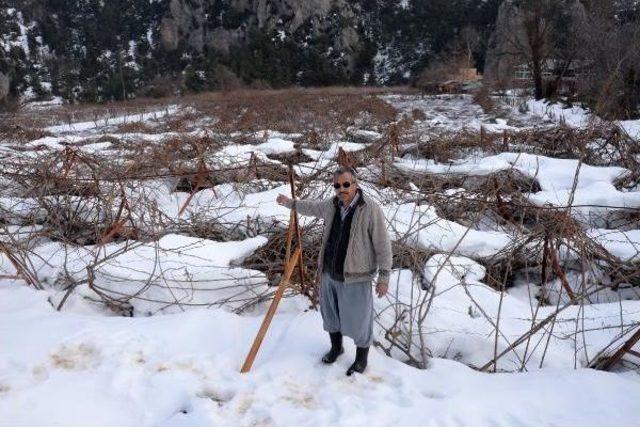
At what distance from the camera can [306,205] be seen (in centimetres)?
312

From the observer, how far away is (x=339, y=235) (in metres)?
2.84

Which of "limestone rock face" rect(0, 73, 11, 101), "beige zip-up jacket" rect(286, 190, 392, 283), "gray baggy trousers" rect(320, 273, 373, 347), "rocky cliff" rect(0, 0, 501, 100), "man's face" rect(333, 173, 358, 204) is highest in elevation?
"rocky cliff" rect(0, 0, 501, 100)

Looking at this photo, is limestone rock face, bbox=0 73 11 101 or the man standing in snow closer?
the man standing in snow

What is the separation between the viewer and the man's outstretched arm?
3.07 metres

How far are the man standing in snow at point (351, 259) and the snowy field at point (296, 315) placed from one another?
0.35 metres

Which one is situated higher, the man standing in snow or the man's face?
the man's face

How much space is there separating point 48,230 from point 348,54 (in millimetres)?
55541

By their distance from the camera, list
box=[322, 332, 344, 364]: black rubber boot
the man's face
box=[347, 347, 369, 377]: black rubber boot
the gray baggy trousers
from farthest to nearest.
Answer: box=[322, 332, 344, 364]: black rubber boot
box=[347, 347, 369, 377]: black rubber boot
the gray baggy trousers
the man's face

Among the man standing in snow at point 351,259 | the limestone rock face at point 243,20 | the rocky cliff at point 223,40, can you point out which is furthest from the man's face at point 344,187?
the limestone rock face at point 243,20

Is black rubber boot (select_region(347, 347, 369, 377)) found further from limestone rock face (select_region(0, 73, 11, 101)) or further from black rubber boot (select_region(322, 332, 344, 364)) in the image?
limestone rock face (select_region(0, 73, 11, 101))

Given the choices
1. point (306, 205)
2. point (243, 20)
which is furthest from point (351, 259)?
point (243, 20)

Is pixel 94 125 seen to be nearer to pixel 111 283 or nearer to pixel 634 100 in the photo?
pixel 111 283

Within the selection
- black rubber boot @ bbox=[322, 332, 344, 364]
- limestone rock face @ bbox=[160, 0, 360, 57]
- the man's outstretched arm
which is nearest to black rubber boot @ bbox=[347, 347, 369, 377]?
black rubber boot @ bbox=[322, 332, 344, 364]

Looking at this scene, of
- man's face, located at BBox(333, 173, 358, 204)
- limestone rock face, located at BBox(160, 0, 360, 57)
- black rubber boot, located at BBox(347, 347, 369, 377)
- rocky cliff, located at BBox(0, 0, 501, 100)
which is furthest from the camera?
limestone rock face, located at BBox(160, 0, 360, 57)
